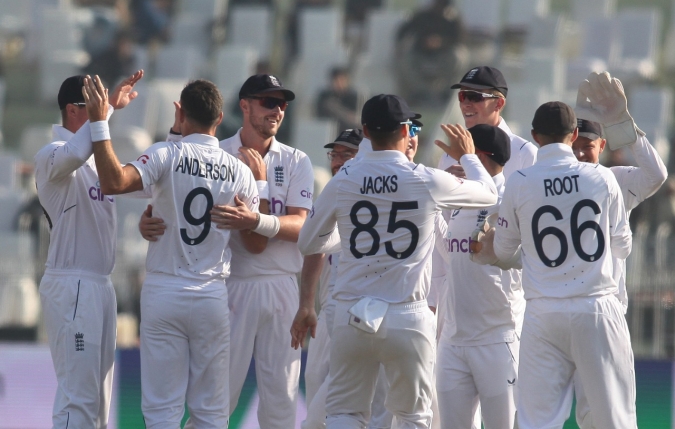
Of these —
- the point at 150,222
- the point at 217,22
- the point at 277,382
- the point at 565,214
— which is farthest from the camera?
the point at 217,22

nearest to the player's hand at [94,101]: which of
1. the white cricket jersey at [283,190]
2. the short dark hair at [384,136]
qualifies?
the white cricket jersey at [283,190]

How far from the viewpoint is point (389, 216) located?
5215 mm

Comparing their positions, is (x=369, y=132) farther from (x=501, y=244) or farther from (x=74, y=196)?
(x=74, y=196)

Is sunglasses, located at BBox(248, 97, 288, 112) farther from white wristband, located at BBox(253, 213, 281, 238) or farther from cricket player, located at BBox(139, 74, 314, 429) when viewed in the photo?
white wristband, located at BBox(253, 213, 281, 238)

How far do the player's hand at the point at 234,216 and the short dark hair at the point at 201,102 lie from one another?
0.48 m

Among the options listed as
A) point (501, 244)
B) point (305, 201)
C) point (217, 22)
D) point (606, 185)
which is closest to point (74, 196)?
point (305, 201)

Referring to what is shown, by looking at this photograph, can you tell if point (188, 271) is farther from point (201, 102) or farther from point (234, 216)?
point (201, 102)

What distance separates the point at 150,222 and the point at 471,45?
11.0 meters

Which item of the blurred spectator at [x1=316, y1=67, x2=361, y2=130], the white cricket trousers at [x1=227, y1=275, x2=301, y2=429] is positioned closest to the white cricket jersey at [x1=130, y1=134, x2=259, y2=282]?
the white cricket trousers at [x1=227, y1=275, x2=301, y2=429]

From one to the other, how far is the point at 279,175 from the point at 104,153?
135 centimetres

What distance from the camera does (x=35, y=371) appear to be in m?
8.54

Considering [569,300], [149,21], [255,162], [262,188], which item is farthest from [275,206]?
[149,21]

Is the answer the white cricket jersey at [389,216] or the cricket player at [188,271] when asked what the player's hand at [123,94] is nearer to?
the cricket player at [188,271]

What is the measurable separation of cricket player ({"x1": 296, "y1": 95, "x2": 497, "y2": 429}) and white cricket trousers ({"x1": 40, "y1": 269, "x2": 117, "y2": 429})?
1.36 metres
